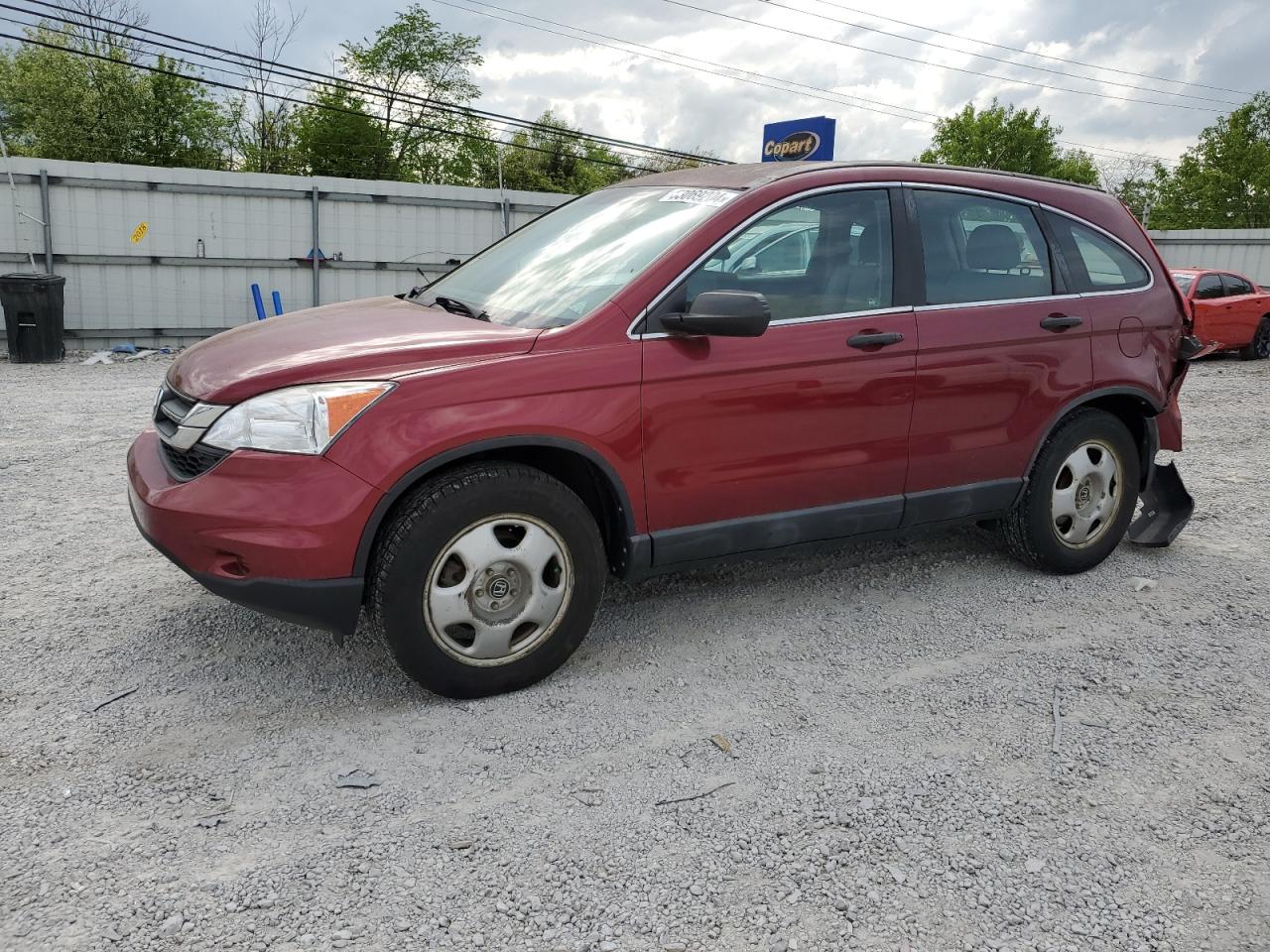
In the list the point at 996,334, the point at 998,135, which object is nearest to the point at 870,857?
the point at 996,334

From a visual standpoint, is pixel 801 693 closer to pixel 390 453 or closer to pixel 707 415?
pixel 707 415

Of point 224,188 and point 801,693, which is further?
point 224,188

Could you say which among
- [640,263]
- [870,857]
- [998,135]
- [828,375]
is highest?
[998,135]

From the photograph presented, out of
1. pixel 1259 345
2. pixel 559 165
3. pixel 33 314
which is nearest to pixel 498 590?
pixel 33 314

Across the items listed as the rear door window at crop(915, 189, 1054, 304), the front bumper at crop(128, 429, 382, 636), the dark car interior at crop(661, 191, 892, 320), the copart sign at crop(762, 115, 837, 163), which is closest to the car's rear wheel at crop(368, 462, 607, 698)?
the front bumper at crop(128, 429, 382, 636)

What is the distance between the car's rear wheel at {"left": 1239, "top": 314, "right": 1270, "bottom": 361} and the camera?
17078 mm

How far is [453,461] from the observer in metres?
3.34

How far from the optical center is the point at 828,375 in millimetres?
3930

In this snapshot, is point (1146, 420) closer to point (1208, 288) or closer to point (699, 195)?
point (699, 195)

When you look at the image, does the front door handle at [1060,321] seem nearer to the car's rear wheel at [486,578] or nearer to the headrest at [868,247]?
the headrest at [868,247]

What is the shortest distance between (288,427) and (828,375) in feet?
6.55

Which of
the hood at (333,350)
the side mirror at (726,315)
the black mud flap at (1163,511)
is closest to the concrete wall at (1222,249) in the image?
the black mud flap at (1163,511)

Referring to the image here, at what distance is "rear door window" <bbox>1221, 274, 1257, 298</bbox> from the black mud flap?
13.5 m

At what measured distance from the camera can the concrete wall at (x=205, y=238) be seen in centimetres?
1341
